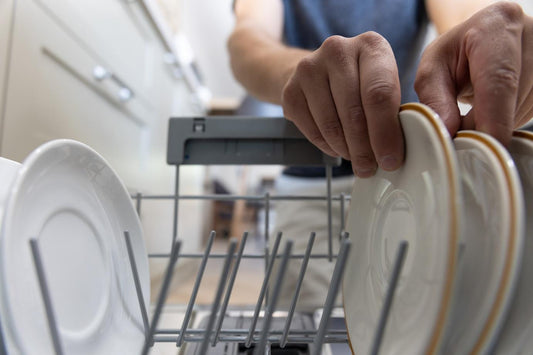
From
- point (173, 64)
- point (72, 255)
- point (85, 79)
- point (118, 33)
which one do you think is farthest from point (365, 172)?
point (173, 64)

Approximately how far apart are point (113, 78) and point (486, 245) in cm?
80

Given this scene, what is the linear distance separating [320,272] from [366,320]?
478 millimetres

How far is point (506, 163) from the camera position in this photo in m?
0.18

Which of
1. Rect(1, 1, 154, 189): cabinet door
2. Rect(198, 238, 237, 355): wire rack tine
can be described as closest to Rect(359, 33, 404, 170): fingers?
Rect(198, 238, 237, 355): wire rack tine

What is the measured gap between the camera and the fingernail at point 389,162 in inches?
9.5

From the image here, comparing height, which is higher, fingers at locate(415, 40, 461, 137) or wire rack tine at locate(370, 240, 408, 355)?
fingers at locate(415, 40, 461, 137)

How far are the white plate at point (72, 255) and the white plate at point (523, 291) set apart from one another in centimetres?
26

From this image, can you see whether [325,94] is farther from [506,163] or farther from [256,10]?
[256,10]

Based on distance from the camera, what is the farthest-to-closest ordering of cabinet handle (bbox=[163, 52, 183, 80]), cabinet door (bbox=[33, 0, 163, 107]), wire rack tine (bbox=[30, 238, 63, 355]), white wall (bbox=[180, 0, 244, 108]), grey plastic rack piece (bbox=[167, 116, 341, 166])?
white wall (bbox=[180, 0, 244, 108])
cabinet handle (bbox=[163, 52, 183, 80])
cabinet door (bbox=[33, 0, 163, 107])
grey plastic rack piece (bbox=[167, 116, 341, 166])
wire rack tine (bbox=[30, 238, 63, 355])

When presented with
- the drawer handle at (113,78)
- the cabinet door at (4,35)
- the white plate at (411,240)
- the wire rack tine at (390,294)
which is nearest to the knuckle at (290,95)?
the white plate at (411,240)

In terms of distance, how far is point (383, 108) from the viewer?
238mm

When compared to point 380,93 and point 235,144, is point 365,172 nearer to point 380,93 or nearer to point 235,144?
point 380,93

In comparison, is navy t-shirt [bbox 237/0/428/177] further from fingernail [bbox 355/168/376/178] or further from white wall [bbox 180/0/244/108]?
white wall [bbox 180/0/244/108]

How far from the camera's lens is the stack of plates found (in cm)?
17
